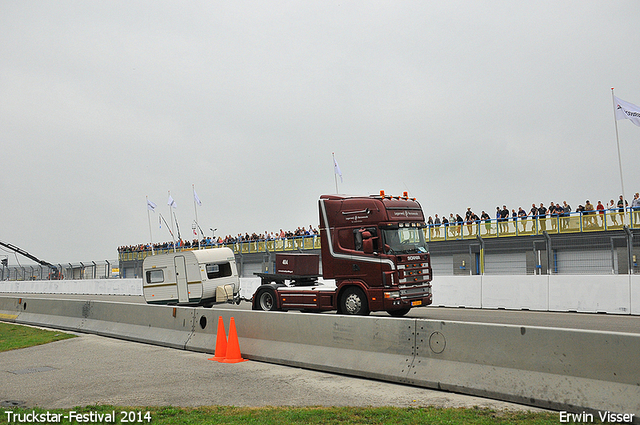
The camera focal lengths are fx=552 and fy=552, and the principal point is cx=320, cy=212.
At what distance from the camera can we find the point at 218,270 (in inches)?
822

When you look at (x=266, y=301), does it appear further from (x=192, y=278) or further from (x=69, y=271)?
(x=69, y=271)

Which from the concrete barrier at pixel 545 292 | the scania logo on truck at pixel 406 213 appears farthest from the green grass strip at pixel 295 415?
the concrete barrier at pixel 545 292

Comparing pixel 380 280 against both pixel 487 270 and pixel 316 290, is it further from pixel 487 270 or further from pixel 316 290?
pixel 487 270

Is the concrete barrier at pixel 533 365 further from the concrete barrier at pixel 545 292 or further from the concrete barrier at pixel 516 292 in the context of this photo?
the concrete barrier at pixel 516 292

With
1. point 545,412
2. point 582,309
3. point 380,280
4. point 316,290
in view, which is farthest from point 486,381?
point 582,309

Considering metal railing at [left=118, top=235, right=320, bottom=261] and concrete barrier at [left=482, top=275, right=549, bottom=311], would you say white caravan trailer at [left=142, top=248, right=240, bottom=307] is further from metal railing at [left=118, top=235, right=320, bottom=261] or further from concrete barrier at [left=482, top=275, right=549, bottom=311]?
metal railing at [left=118, top=235, right=320, bottom=261]

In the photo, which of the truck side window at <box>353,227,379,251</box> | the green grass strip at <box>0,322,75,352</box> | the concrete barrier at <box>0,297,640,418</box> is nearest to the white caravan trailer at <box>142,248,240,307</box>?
the green grass strip at <box>0,322,75,352</box>

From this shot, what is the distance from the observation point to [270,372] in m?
8.61

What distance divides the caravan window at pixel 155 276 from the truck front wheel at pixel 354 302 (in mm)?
8819

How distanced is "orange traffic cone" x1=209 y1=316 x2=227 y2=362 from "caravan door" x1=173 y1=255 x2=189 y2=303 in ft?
34.1

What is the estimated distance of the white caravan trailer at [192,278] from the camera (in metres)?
20.0

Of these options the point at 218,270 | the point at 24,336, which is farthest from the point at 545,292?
the point at 24,336

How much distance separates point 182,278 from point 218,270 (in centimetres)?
136

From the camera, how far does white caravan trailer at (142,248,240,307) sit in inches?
789
